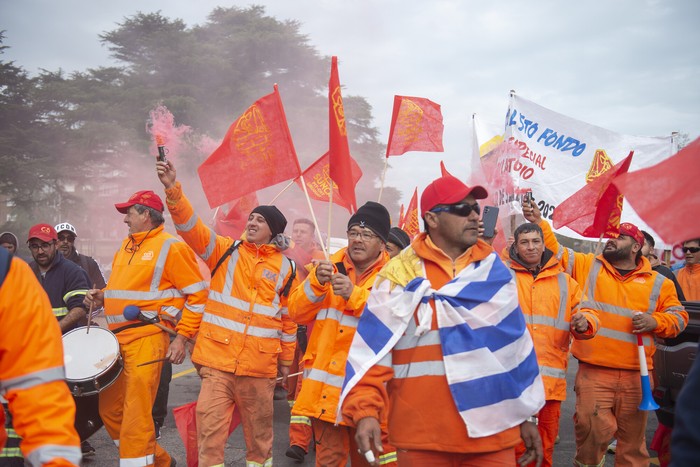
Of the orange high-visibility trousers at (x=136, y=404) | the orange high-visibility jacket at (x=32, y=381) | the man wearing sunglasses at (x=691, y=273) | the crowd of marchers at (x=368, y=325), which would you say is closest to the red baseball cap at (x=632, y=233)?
the crowd of marchers at (x=368, y=325)

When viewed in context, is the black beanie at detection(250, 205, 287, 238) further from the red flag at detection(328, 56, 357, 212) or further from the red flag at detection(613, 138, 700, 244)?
the red flag at detection(613, 138, 700, 244)

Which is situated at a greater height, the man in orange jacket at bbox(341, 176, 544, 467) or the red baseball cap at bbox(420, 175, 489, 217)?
the red baseball cap at bbox(420, 175, 489, 217)

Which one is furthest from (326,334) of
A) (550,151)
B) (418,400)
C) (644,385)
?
(550,151)

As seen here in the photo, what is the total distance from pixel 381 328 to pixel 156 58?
1259 inches

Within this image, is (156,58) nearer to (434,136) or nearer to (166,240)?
(434,136)

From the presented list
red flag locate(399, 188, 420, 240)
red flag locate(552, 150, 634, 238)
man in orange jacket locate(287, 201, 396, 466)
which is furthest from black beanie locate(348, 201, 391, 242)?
red flag locate(399, 188, 420, 240)

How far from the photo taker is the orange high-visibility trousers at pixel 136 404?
4.78 m

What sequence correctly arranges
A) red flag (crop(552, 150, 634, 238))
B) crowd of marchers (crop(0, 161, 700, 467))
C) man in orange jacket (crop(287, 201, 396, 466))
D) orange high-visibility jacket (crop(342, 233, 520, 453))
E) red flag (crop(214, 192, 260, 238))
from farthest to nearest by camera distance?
red flag (crop(214, 192, 260, 238)) → red flag (crop(552, 150, 634, 238)) → man in orange jacket (crop(287, 201, 396, 466)) → crowd of marchers (crop(0, 161, 700, 467)) → orange high-visibility jacket (crop(342, 233, 520, 453))

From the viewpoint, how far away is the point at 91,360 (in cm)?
481

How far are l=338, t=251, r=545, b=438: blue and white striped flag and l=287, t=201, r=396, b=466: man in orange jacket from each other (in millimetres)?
948

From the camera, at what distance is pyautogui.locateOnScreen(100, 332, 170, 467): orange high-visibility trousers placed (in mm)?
4781

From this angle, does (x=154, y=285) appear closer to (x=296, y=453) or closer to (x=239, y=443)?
(x=296, y=453)

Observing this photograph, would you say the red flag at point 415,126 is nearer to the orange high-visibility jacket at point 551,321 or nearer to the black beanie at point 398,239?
the black beanie at point 398,239

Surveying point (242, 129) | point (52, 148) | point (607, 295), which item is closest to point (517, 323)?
A: point (607, 295)
